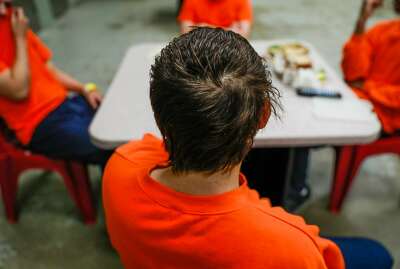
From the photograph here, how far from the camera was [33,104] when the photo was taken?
1439mm

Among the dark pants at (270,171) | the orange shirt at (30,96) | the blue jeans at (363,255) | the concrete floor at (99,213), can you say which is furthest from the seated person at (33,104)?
the blue jeans at (363,255)

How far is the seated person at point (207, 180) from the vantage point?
52 centimetres

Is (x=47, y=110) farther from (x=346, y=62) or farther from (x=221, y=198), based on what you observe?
(x=346, y=62)

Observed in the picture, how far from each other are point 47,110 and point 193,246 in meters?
1.12

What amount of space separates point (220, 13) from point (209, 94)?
1656 mm

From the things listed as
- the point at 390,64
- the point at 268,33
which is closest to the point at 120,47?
the point at 268,33

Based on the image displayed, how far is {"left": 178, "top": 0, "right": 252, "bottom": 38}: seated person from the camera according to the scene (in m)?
2.01

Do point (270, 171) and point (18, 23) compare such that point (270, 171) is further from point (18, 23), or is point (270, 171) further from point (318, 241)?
point (18, 23)

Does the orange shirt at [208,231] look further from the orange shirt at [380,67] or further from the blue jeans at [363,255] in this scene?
the orange shirt at [380,67]

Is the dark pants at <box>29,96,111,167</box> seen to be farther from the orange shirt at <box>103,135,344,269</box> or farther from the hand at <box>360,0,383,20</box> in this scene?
the hand at <box>360,0,383,20</box>

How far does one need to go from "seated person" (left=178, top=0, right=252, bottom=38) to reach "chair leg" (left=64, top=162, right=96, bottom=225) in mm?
975

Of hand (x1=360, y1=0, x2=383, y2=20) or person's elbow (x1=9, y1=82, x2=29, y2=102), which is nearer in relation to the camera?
person's elbow (x1=9, y1=82, x2=29, y2=102)

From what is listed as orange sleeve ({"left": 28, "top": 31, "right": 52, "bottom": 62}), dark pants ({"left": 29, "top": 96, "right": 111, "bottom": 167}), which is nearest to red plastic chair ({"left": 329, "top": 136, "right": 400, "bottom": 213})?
dark pants ({"left": 29, "top": 96, "right": 111, "bottom": 167})

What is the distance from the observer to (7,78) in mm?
1293
